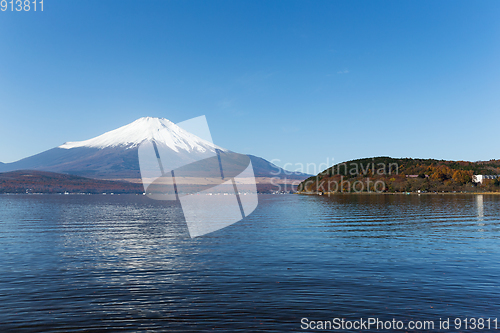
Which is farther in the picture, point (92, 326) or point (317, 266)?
point (317, 266)

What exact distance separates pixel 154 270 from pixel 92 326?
10.2 meters

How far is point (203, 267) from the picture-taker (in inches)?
998

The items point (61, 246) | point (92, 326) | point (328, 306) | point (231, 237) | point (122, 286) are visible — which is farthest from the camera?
point (231, 237)

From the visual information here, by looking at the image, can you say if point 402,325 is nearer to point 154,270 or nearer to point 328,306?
point 328,306

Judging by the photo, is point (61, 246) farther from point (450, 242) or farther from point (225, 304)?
point (450, 242)

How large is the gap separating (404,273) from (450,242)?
1690cm

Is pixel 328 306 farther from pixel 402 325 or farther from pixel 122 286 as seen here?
pixel 122 286

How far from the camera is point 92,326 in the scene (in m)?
14.4

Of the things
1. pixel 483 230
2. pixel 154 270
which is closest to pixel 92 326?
pixel 154 270

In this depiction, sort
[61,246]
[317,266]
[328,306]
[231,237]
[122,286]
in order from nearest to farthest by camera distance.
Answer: [328,306]
[122,286]
[317,266]
[61,246]
[231,237]

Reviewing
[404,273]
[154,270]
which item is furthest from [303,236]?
[154,270]

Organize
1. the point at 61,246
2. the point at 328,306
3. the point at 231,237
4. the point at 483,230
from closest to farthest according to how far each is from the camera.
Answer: the point at 328,306, the point at 61,246, the point at 231,237, the point at 483,230

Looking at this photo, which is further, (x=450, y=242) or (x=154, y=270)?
(x=450, y=242)

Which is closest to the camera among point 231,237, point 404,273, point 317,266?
point 404,273
